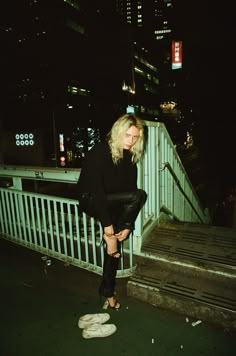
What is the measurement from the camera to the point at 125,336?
8.19 feet

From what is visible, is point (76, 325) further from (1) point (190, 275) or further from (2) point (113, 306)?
(1) point (190, 275)

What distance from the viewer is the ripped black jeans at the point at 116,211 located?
2.67 metres

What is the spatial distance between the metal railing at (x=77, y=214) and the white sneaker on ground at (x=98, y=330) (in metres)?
0.85

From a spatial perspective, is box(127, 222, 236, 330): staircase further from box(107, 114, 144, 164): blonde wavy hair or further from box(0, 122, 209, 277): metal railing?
box(107, 114, 144, 164): blonde wavy hair

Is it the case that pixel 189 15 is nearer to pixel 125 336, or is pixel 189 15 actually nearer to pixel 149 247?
pixel 149 247

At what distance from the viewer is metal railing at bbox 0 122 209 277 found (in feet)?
11.6

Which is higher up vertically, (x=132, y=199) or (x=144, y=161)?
(x=144, y=161)

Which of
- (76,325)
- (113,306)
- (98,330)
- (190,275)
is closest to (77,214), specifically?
(113,306)

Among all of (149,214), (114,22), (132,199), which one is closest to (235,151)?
(149,214)

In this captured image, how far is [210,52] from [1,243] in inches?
281

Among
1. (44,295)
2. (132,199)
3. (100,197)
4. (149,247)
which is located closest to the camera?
(100,197)

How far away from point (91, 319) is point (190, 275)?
1196mm

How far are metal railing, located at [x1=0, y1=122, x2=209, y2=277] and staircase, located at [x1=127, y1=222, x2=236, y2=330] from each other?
0.27m

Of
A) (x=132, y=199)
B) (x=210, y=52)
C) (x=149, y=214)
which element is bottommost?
(x=149, y=214)
